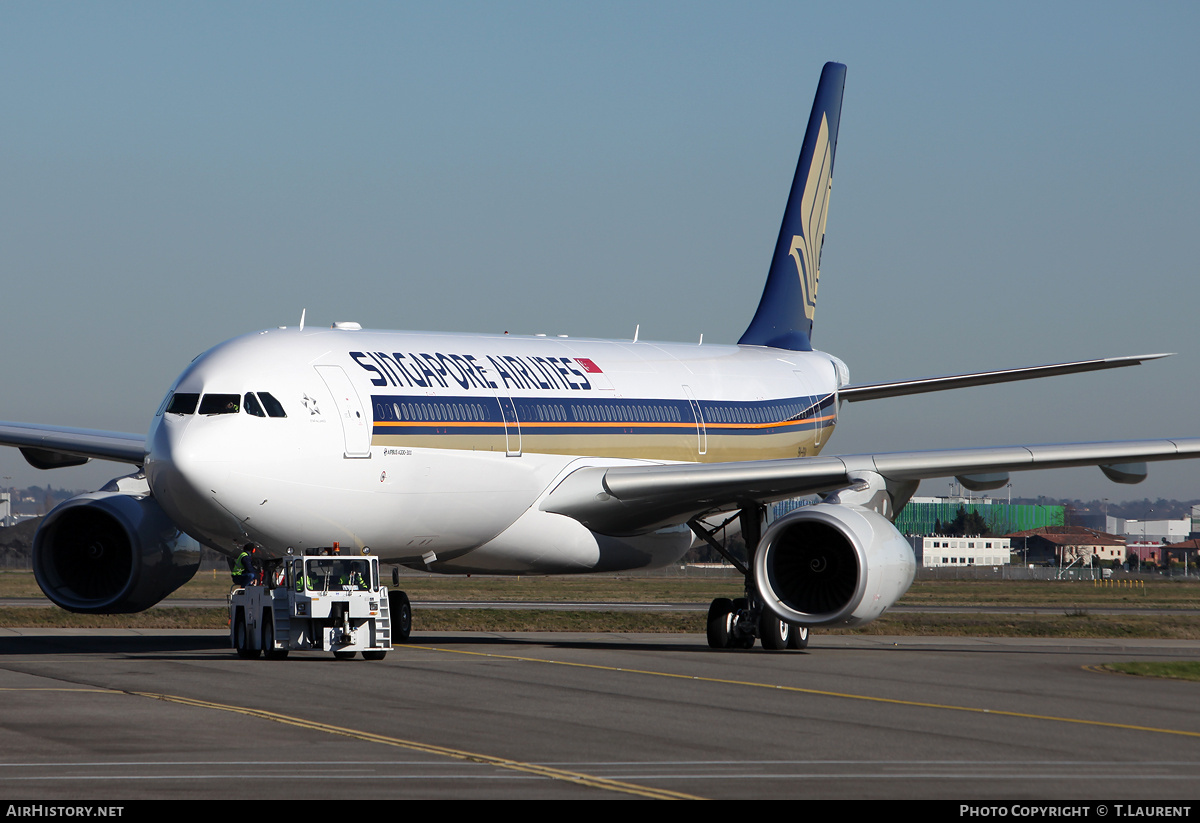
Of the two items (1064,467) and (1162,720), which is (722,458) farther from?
(1162,720)

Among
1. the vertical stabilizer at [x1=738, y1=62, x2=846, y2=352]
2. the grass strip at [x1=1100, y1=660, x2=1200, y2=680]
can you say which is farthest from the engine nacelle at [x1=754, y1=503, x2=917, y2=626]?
the vertical stabilizer at [x1=738, y1=62, x2=846, y2=352]

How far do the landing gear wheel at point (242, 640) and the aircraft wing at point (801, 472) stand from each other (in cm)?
460

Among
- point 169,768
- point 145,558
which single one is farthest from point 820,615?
point 169,768

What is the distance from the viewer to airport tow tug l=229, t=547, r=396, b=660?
19.7m

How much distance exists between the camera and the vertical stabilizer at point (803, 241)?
32.3m

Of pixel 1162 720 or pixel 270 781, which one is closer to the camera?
pixel 270 781

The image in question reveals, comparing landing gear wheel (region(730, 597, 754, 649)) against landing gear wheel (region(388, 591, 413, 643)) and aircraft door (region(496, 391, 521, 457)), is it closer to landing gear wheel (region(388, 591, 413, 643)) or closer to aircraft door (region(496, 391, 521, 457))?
aircraft door (region(496, 391, 521, 457))

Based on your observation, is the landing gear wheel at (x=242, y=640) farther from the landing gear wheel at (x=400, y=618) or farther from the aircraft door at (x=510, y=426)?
the aircraft door at (x=510, y=426)

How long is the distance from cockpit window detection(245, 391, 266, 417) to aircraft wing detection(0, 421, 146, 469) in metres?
4.24

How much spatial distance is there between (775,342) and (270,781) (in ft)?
75.5

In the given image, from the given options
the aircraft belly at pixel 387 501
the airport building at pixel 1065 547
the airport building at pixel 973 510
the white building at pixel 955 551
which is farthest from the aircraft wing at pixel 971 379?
the airport building at pixel 973 510

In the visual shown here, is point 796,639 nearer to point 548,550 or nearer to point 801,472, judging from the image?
point 801,472
